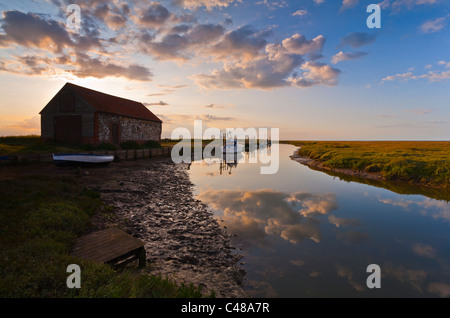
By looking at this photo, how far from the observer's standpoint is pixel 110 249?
5.39 m

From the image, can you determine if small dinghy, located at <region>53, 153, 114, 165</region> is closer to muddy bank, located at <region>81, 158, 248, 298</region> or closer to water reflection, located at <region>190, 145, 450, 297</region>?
muddy bank, located at <region>81, 158, 248, 298</region>

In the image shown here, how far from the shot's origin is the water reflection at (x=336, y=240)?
5.71 m

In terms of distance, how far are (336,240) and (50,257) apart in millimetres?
8673

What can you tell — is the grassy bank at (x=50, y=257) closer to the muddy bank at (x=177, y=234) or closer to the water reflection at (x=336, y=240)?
the muddy bank at (x=177, y=234)

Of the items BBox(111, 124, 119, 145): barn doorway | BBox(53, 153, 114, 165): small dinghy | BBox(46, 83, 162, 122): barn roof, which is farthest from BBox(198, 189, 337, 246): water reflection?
BBox(46, 83, 162, 122): barn roof

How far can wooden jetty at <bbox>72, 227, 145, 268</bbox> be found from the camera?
5.12m

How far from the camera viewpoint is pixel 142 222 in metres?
9.06

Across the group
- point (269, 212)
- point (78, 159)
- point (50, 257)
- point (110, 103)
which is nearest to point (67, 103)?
point (110, 103)

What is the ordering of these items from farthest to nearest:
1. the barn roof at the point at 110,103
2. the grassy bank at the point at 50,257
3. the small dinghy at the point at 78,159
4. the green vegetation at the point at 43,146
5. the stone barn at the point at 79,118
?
1. the barn roof at the point at 110,103
2. the stone barn at the point at 79,118
3. the green vegetation at the point at 43,146
4. the small dinghy at the point at 78,159
5. the grassy bank at the point at 50,257

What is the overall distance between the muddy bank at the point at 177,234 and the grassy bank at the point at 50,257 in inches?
28.4

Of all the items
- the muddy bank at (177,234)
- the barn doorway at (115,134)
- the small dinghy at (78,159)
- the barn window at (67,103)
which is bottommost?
the muddy bank at (177,234)

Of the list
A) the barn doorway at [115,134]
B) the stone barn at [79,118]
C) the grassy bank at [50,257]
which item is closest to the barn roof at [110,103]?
the stone barn at [79,118]

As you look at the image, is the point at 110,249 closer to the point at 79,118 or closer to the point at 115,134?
the point at 79,118

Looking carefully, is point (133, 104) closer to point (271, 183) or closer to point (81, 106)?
point (81, 106)
